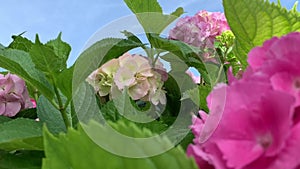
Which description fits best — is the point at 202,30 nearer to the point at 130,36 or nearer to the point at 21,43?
the point at 130,36

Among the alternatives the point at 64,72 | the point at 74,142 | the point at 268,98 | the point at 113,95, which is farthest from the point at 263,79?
the point at 113,95

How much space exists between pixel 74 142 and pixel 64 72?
0.33 meters

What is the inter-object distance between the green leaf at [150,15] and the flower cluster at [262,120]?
566mm

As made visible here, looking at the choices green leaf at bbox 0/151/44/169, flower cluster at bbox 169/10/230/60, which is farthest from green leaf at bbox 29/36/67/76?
flower cluster at bbox 169/10/230/60

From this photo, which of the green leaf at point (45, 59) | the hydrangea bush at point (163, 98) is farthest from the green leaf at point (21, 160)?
the green leaf at point (45, 59)

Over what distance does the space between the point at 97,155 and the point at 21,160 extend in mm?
356

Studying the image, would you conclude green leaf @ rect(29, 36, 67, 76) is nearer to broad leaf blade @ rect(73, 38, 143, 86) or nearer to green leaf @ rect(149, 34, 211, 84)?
broad leaf blade @ rect(73, 38, 143, 86)

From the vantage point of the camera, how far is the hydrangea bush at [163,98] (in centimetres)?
31

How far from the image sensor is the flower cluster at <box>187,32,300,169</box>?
1.00 ft

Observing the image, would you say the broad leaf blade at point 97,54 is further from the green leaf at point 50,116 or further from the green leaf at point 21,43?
the green leaf at point 21,43

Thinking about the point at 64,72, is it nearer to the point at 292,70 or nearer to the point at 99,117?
the point at 99,117

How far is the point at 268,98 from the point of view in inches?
12.6

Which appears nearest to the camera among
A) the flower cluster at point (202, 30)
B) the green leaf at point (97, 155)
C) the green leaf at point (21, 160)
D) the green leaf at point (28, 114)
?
the green leaf at point (97, 155)

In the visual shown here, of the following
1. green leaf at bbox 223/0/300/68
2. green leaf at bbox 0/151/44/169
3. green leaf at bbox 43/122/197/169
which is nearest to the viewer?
green leaf at bbox 43/122/197/169
